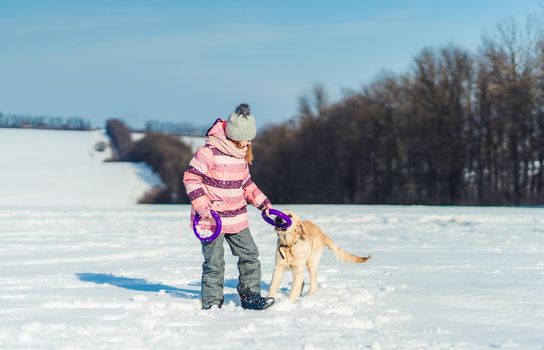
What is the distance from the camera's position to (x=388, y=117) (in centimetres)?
4391

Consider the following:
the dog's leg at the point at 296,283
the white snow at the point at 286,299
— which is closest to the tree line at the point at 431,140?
the white snow at the point at 286,299

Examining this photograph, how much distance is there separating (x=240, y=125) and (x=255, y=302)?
1.63m

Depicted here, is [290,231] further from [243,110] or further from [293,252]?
[243,110]

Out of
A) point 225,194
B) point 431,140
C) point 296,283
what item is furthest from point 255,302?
point 431,140

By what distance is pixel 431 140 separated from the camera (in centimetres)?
4038

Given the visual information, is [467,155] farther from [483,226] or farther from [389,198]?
[483,226]

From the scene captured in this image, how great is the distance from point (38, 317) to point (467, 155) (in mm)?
35930

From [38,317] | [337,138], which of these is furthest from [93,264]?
[337,138]

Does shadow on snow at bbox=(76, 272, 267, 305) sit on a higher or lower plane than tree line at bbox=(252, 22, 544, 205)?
lower

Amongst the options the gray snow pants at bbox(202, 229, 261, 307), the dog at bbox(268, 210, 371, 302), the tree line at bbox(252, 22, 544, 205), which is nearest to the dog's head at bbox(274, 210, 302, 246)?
the dog at bbox(268, 210, 371, 302)

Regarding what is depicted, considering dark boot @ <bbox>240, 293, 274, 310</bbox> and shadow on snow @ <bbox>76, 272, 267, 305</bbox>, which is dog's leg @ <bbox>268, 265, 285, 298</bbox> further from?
shadow on snow @ <bbox>76, 272, 267, 305</bbox>

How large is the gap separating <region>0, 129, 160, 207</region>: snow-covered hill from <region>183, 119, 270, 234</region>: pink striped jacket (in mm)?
37147

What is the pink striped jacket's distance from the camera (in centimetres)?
619

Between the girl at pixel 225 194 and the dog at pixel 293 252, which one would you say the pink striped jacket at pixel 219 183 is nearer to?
the girl at pixel 225 194
